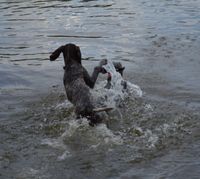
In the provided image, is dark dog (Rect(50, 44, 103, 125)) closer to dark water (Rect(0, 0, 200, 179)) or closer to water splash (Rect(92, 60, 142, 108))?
dark water (Rect(0, 0, 200, 179))

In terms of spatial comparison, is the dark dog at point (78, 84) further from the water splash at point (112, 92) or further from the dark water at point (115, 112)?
the water splash at point (112, 92)

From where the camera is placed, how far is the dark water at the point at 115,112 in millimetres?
7508

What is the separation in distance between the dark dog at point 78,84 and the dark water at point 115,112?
10.8 inches

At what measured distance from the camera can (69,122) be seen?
9.23 metres

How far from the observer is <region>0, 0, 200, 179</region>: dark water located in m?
7.51

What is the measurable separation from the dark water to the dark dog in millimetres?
274

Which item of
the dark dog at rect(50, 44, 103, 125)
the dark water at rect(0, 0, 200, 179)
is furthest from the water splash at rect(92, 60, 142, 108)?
the dark dog at rect(50, 44, 103, 125)

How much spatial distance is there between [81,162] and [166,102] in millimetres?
3176

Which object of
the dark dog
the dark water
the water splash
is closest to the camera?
the dark water

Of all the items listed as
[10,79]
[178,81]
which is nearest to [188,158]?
[178,81]

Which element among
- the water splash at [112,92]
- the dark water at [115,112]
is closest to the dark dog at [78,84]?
the dark water at [115,112]

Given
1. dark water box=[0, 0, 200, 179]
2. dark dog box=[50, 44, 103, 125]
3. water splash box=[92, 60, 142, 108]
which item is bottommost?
dark water box=[0, 0, 200, 179]

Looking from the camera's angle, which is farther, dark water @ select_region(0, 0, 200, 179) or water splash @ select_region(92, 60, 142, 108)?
water splash @ select_region(92, 60, 142, 108)

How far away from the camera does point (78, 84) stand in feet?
29.2
